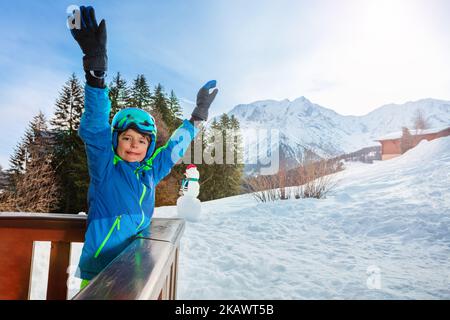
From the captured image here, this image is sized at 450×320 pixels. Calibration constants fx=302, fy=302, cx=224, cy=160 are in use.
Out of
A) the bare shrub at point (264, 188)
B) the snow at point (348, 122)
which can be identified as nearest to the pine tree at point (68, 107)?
the bare shrub at point (264, 188)

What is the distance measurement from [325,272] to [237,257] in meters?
1.18

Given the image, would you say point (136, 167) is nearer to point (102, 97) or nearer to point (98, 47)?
point (102, 97)

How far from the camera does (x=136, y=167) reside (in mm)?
1417

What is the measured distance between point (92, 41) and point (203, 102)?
2.61ft

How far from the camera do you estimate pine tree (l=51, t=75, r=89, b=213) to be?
1781cm

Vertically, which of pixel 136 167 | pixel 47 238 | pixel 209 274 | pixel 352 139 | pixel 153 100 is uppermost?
pixel 352 139

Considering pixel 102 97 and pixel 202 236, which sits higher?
pixel 102 97

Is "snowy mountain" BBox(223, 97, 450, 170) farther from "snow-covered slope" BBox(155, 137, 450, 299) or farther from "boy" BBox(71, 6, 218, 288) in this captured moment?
"boy" BBox(71, 6, 218, 288)

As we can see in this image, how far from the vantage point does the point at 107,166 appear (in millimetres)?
1340

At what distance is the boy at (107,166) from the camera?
122cm

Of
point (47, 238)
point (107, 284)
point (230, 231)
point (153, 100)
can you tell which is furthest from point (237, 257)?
point (153, 100)

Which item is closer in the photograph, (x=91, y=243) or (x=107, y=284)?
(x=107, y=284)

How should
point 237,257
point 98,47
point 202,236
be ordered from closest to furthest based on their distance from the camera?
point 98,47
point 237,257
point 202,236
